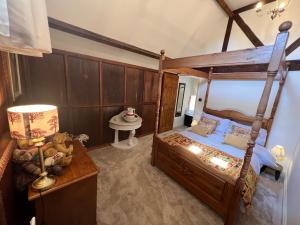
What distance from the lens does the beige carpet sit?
1622 mm

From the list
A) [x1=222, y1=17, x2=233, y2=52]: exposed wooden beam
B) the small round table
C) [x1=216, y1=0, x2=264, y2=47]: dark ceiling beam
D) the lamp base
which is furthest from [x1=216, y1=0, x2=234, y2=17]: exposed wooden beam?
the lamp base

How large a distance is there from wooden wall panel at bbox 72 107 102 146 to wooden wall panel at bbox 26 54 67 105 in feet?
1.25

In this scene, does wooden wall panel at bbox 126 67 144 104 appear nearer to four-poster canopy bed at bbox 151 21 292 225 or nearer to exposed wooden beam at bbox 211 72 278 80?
four-poster canopy bed at bbox 151 21 292 225

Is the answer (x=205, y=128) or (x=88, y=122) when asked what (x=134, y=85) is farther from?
(x=205, y=128)

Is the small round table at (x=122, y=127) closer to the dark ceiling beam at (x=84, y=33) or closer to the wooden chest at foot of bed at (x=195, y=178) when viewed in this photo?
the wooden chest at foot of bed at (x=195, y=178)

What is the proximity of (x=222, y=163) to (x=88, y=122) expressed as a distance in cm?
269

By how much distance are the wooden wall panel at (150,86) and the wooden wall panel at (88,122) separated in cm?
151

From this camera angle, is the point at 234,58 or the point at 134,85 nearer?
the point at 234,58

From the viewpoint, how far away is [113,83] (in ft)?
10.2

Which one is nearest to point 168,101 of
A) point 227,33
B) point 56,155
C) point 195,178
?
point 227,33

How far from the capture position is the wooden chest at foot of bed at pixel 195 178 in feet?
5.28

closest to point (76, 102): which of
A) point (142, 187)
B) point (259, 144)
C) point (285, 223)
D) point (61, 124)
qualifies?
point (61, 124)

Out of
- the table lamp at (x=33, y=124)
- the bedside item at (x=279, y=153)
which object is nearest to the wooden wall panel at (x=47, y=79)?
the table lamp at (x=33, y=124)

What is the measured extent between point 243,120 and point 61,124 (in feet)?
13.0
